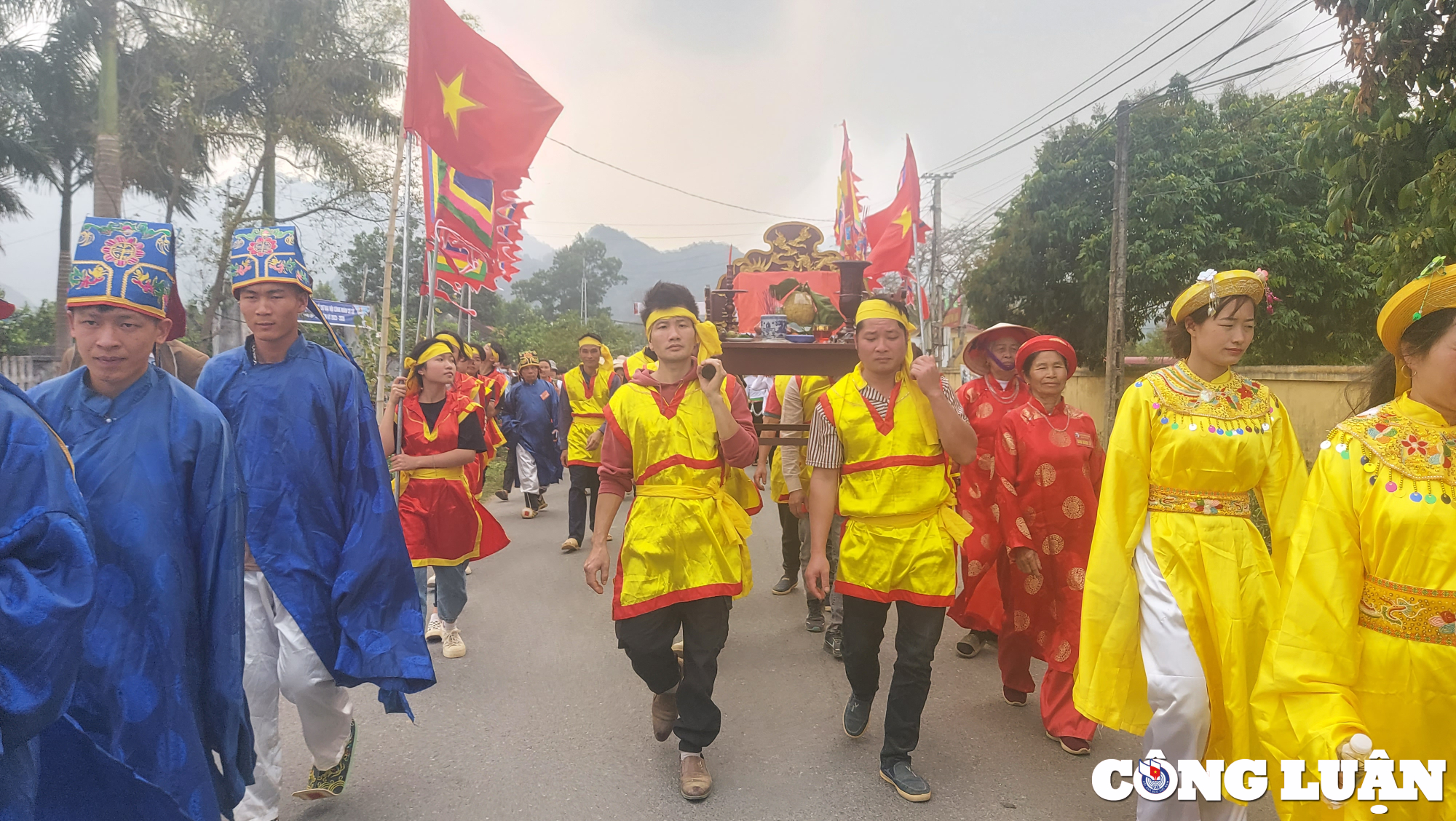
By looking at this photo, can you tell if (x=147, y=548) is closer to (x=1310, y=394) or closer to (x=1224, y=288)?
(x=1224, y=288)

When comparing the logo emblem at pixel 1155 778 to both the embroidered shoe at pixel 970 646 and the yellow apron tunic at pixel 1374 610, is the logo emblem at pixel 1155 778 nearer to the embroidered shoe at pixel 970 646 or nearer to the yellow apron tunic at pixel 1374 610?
the yellow apron tunic at pixel 1374 610

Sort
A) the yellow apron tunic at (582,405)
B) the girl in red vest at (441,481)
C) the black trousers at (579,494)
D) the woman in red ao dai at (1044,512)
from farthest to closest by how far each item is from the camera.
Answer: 1. the yellow apron tunic at (582,405)
2. the black trousers at (579,494)
3. the girl in red vest at (441,481)
4. the woman in red ao dai at (1044,512)

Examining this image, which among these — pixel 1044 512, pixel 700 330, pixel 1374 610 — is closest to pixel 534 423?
pixel 700 330

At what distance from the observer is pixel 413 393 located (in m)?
5.14

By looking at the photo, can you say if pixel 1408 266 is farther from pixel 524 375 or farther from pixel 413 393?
pixel 524 375

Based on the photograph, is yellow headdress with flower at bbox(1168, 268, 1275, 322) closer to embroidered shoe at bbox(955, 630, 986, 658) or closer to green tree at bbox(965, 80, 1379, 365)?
embroidered shoe at bbox(955, 630, 986, 658)

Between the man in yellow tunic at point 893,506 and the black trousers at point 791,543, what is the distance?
8.98 feet

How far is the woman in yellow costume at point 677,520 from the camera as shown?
3404 millimetres

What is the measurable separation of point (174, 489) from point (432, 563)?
2731 millimetres

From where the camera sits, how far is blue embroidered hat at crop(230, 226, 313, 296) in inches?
119

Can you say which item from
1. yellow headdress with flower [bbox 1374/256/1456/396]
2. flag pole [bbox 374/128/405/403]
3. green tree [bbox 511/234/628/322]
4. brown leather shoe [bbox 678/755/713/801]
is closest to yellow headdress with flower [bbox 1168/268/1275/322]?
yellow headdress with flower [bbox 1374/256/1456/396]

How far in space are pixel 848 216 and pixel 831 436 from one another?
15987 millimetres

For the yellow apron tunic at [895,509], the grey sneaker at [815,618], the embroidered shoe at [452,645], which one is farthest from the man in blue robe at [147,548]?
the grey sneaker at [815,618]

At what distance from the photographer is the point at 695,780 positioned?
333cm
